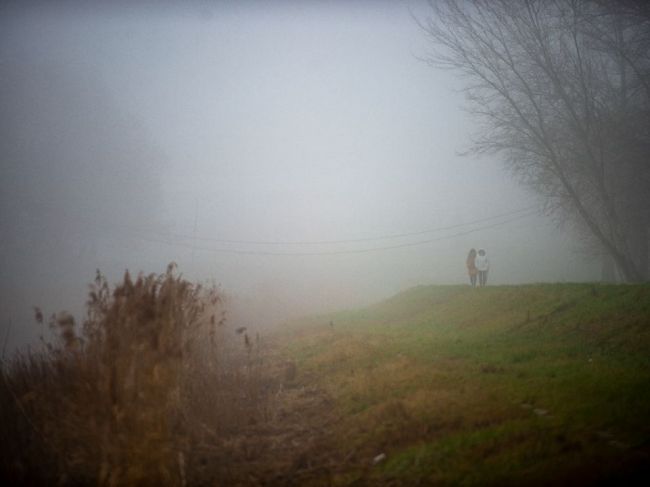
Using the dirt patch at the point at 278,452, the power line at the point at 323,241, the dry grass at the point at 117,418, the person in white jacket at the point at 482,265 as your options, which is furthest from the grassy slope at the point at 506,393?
the power line at the point at 323,241

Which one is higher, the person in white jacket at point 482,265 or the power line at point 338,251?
the power line at point 338,251

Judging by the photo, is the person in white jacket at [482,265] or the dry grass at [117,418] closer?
the dry grass at [117,418]

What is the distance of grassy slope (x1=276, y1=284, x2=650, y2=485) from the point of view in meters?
3.18

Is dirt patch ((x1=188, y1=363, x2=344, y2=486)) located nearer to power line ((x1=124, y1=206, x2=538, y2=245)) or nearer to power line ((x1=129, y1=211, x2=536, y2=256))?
power line ((x1=129, y1=211, x2=536, y2=256))

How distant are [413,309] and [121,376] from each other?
1489 cm

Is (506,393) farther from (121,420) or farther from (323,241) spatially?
(323,241)

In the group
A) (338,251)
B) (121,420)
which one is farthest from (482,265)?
(338,251)

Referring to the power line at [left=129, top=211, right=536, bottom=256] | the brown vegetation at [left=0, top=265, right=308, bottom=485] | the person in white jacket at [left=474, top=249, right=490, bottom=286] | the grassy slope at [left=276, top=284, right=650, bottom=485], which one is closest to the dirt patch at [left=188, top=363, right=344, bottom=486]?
the brown vegetation at [left=0, top=265, right=308, bottom=485]

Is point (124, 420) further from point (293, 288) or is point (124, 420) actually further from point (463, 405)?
point (293, 288)

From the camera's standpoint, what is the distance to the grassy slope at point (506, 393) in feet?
10.4

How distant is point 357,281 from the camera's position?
1852 inches

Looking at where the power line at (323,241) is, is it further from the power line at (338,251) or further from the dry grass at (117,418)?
the dry grass at (117,418)

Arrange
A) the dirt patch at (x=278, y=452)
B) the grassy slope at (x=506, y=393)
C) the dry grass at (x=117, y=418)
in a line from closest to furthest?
the grassy slope at (x=506, y=393) < the dry grass at (x=117, y=418) < the dirt patch at (x=278, y=452)

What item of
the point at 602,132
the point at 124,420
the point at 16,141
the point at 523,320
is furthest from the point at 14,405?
the point at 16,141
